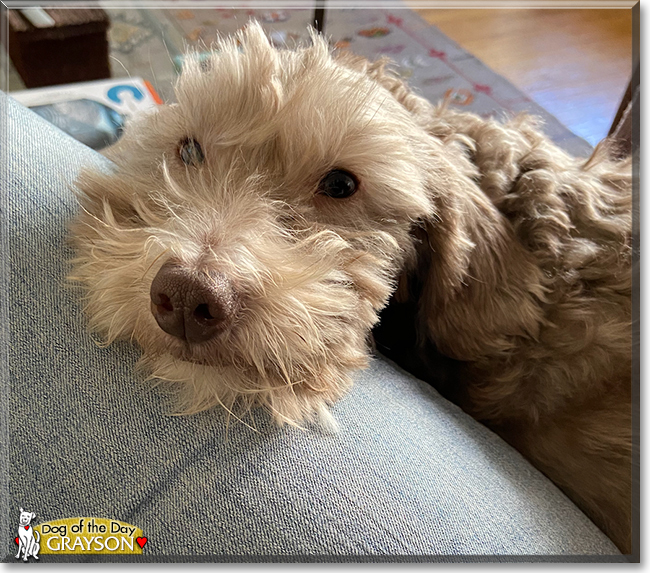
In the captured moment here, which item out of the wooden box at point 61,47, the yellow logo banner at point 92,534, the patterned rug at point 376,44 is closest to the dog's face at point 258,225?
the yellow logo banner at point 92,534

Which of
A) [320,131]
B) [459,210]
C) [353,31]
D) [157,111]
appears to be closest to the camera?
[320,131]

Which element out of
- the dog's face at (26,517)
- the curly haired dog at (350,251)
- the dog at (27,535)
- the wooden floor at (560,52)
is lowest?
the wooden floor at (560,52)

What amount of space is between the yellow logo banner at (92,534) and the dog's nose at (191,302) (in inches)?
11.5

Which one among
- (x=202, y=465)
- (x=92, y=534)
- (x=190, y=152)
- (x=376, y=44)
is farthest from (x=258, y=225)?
(x=376, y=44)

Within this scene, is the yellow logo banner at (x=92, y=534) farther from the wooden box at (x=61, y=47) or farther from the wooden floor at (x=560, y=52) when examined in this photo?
the wooden floor at (x=560, y=52)

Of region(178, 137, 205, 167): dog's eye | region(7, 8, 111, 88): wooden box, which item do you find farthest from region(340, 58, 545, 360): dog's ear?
region(7, 8, 111, 88): wooden box

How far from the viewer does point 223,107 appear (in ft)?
3.93

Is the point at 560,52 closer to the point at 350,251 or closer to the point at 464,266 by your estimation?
the point at 464,266

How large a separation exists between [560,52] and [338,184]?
437cm

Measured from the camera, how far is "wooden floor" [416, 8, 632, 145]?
4117 mm

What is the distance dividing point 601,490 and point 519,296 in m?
0.44

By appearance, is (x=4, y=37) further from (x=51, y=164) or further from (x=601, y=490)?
(x=601, y=490)

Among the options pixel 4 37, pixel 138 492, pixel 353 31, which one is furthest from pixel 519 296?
A: pixel 353 31

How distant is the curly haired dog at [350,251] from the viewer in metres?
0.98
